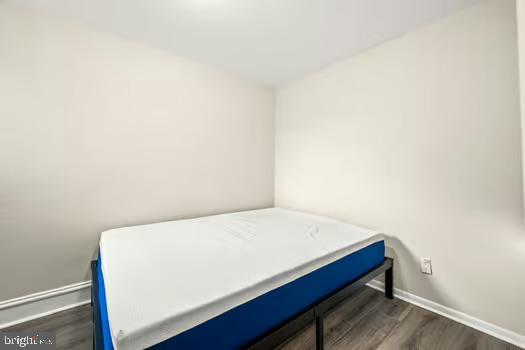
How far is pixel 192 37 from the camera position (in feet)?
6.37

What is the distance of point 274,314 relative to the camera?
1.06 m

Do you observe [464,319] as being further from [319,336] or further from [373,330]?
[319,336]

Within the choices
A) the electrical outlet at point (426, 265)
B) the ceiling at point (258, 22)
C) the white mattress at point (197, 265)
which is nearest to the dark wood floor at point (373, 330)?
the electrical outlet at point (426, 265)

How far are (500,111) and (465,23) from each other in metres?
0.69

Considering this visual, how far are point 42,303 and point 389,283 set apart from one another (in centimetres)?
272

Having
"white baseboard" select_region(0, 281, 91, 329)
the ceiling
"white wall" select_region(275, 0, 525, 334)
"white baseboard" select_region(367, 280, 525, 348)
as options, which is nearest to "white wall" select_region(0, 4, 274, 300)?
"white baseboard" select_region(0, 281, 91, 329)

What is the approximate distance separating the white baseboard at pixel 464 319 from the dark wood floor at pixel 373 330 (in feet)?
0.15

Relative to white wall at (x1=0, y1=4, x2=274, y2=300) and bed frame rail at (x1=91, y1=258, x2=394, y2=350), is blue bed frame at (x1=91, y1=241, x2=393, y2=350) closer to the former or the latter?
bed frame rail at (x1=91, y1=258, x2=394, y2=350)

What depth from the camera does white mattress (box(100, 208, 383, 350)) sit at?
2.59ft

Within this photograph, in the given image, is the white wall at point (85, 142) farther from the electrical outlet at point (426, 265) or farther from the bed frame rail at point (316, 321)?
the electrical outlet at point (426, 265)

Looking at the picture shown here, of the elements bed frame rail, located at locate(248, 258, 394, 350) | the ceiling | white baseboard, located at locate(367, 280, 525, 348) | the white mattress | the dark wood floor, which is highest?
the ceiling

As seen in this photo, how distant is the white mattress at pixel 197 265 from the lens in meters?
0.79

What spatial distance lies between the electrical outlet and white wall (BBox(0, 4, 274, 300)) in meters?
2.03

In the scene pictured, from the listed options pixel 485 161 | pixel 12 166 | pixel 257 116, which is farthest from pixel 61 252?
pixel 485 161
